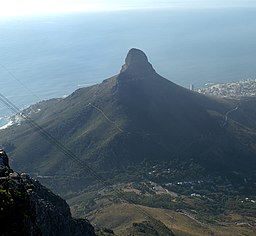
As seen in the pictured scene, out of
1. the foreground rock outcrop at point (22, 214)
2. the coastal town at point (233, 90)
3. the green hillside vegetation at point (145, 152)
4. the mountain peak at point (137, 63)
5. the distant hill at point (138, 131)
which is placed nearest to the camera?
the foreground rock outcrop at point (22, 214)

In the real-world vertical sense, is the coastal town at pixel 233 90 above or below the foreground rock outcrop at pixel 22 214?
below

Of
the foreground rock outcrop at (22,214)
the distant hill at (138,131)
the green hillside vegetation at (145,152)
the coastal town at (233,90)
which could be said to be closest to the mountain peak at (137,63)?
the distant hill at (138,131)

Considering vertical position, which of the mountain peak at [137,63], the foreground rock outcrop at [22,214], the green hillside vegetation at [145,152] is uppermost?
the mountain peak at [137,63]

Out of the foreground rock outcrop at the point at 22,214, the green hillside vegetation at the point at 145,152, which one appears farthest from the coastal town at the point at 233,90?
the foreground rock outcrop at the point at 22,214

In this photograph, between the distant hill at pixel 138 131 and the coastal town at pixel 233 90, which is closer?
the distant hill at pixel 138 131

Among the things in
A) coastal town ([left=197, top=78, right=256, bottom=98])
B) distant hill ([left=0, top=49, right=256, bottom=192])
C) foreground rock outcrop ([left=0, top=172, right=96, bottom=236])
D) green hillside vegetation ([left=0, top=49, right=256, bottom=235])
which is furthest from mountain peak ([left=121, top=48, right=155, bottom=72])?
foreground rock outcrop ([left=0, top=172, right=96, bottom=236])

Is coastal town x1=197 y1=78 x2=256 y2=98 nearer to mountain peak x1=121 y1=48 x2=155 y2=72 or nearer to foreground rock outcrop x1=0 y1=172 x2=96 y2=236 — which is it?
mountain peak x1=121 y1=48 x2=155 y2=72

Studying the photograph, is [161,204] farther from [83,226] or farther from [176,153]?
[83,226]

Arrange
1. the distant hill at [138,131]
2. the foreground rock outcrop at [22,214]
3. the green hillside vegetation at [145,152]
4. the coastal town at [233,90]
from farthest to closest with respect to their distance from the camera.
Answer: the coastal town at [233,90] → the distant hill at [138,131] → the green hillside vegetation at [145,152] → the foreground rock outcrop at [22,214]

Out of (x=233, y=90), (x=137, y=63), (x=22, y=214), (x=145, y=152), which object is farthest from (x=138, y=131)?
(x=233, y=90)

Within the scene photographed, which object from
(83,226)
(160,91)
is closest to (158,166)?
(160,91)

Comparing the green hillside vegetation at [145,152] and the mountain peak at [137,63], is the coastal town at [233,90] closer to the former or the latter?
the green hillside vegetation at [145,152]
